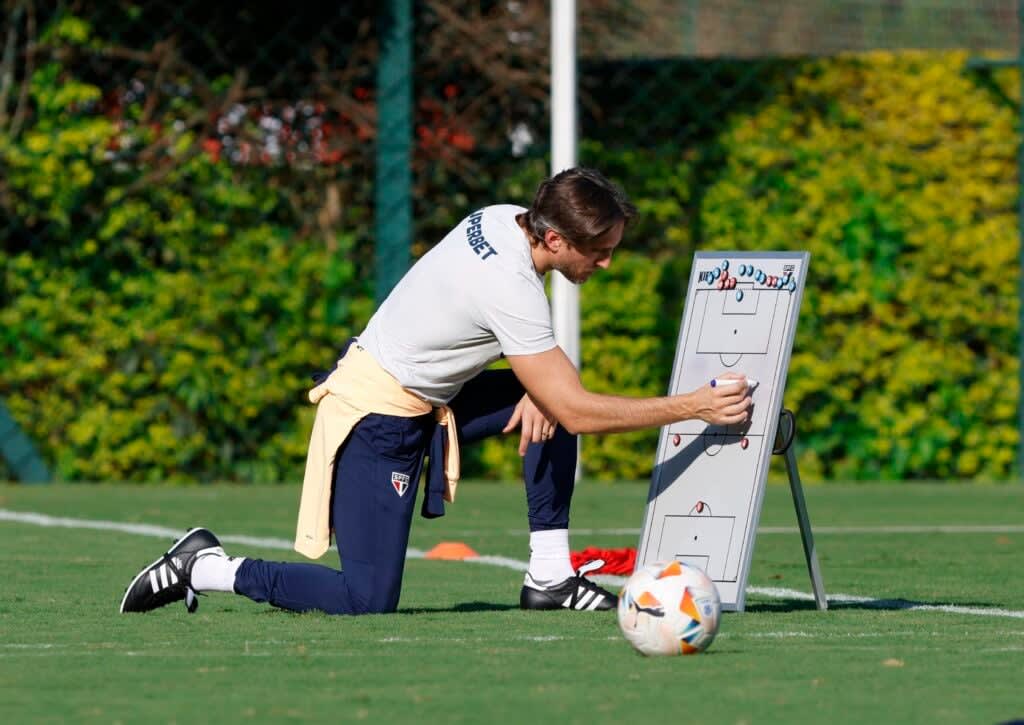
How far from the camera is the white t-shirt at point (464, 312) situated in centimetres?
612

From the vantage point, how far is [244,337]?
42.2 ft

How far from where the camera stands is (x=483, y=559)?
8.59 meters

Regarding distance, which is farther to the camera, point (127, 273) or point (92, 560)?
point (127, 273)

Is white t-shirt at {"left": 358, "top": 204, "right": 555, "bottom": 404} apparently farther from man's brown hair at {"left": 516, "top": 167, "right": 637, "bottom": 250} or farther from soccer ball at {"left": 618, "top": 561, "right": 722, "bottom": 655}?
soccer ball at {"left": 618, "top": 561, "right": 722, "bottom": 655}

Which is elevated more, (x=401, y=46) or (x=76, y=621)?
(x=401, y=46)

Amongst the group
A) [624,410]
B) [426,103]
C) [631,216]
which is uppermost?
[426,103]

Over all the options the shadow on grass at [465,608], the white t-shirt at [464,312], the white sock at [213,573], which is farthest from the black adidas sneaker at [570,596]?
the white sock at [213,573]

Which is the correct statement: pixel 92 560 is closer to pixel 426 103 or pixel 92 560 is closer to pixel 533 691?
pixel 533 691

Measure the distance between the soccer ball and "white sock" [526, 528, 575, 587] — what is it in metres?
1.24

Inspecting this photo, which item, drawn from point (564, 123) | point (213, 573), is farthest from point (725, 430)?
point (564, 123)

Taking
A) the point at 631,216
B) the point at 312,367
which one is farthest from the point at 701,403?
the point at 312,367

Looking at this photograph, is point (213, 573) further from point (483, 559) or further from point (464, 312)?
point (483, 559)

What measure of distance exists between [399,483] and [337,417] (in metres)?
0.28

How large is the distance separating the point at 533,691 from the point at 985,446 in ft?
29.8
